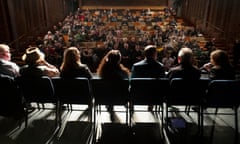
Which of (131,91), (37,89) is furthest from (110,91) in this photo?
(37,89)

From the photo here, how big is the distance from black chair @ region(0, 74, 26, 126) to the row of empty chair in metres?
0.01

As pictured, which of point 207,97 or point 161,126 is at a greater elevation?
point 207,97

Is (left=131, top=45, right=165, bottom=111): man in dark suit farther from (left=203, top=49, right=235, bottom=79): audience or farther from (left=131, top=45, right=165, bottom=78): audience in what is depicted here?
(left=203, top=49, right=235, bottom=79): audience

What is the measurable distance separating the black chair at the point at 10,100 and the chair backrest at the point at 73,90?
1.61ft

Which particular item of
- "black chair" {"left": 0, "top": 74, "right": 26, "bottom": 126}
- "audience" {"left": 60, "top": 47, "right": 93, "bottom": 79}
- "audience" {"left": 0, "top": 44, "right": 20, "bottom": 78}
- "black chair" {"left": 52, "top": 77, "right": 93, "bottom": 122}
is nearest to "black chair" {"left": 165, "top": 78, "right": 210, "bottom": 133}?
"black chair" {"left": 52, "top": 77, "right": 93, "bottom": 122}

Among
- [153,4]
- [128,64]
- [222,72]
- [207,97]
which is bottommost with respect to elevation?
[128,64]

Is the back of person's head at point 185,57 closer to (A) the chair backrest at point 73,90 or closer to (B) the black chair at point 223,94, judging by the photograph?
(B) the black chair at point 223,94

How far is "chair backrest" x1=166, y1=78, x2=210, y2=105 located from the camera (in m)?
2.61

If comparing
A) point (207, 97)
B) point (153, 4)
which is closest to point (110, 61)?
point (207, 97)

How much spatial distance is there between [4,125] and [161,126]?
6.99ft

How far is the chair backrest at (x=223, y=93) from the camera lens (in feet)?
8.19

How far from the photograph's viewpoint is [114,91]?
2.72 metres

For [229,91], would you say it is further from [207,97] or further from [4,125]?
[4,125]

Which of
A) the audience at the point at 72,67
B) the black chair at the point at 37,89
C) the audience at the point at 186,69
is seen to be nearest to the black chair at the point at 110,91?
the audience at the point at 72,67
